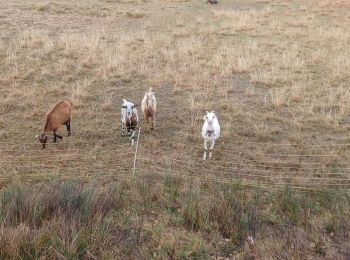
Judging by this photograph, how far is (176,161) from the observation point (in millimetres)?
8742

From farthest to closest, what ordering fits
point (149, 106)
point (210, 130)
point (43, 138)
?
1. point (149, 106)
2. point (43, 138)
3. point (210, 130)

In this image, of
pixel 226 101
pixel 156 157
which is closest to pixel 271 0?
pixel 226 101

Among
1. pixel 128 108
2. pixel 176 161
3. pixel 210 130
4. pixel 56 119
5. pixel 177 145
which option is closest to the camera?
pixel 176 161

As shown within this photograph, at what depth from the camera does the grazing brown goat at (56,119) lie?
916 cm

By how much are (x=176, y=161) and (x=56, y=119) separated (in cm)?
258

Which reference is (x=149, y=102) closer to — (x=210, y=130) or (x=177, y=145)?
(x=177, y=145)

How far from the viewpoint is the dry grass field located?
5.85 meters

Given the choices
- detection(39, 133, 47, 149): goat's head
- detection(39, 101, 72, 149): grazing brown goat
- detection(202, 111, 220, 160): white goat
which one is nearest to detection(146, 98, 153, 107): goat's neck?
detection(202, 111, 220, 160): white goat

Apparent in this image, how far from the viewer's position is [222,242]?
603 centimetres

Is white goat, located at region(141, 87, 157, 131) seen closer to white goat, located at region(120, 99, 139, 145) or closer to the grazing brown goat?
white goat, located at region(120, 99, 139, 145)

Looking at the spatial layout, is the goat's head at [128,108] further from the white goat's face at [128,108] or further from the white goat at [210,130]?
the white goat at [210,130]

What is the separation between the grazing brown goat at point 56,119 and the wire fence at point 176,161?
0.25m

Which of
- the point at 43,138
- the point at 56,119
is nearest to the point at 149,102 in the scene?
the point at 56,119

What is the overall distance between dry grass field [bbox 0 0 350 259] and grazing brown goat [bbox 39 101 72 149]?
0.30 meters
